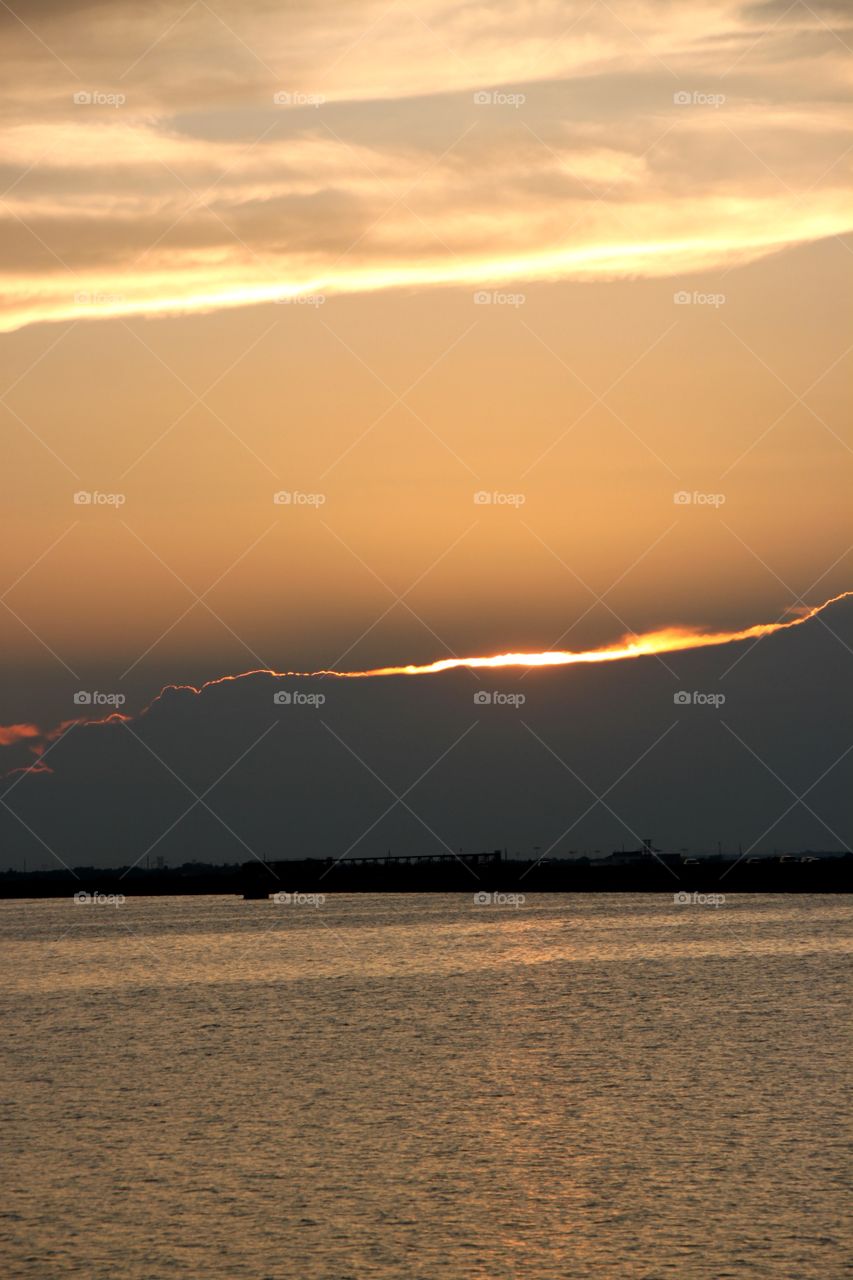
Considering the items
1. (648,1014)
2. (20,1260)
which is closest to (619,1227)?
(20,1260)

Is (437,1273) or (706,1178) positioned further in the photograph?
(706,1178)

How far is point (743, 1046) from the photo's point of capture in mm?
61594

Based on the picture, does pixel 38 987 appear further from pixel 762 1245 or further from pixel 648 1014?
pixel 762 1245

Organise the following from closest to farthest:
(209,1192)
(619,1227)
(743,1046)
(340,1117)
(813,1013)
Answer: (619,1227) < (209,1192) < (340,1117) < (743,1046) < (813,1013)

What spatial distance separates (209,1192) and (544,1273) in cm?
1010

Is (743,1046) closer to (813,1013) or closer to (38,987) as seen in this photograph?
(813,1013)

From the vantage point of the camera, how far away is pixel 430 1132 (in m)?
42.5

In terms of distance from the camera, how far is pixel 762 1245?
29.7 m

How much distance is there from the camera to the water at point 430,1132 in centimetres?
2991

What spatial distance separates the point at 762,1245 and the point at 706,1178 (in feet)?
20.0

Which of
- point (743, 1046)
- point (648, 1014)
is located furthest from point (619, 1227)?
point (648, 1014)

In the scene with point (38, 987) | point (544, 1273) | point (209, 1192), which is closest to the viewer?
point (544, 1273)

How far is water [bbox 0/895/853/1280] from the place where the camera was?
98.1 ft

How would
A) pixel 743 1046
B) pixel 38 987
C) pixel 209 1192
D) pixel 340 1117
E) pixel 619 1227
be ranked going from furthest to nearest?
pixel 38 987 → pixel 743 1046 → pixel 340 1117 → pixel 209 1192 → pixel 619 1227
